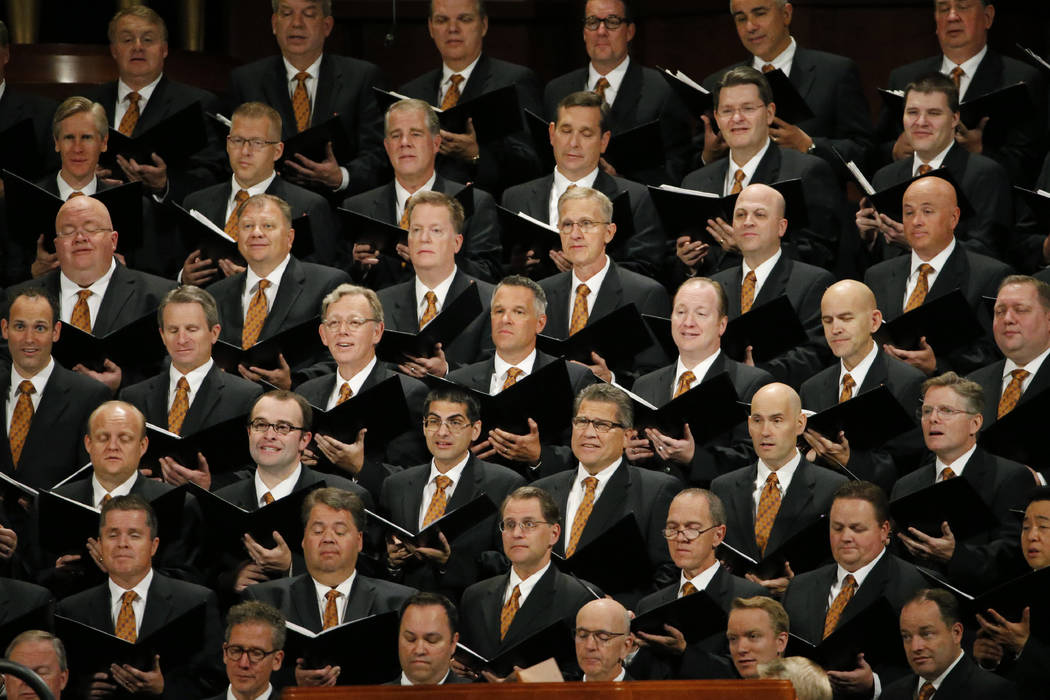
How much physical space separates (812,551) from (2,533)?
2323 millimetres

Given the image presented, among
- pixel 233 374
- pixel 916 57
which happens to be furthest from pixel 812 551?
pixel 916 57

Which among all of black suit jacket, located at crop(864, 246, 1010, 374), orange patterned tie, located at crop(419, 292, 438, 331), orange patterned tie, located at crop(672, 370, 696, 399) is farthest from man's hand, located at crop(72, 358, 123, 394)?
black suit jacket, located at crop(864, 246, 1010, 374)

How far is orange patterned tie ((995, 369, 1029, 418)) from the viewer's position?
207 inches

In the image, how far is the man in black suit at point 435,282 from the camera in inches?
221

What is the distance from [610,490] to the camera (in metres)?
5.14

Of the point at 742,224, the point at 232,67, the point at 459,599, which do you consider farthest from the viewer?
the point at 232,67

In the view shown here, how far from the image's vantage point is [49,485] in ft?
17.6

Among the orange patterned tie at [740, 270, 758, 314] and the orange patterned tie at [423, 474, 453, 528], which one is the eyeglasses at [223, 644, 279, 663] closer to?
the orange patterned tie at [423, 474, 453, 528]

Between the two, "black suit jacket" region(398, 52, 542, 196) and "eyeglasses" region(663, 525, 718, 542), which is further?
"black suit jacket" region(398, 52, 542, 196)

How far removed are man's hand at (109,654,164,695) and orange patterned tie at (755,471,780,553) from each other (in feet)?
5.74

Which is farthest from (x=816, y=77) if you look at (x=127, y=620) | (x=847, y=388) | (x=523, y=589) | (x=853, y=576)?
(x=127, y=620)

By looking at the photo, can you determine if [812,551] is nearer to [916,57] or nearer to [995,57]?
[995,57]

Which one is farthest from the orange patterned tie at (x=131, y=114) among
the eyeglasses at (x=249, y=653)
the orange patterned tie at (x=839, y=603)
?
the orange patterned tie at (x=839, y=603)

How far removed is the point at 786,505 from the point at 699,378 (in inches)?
19.7
